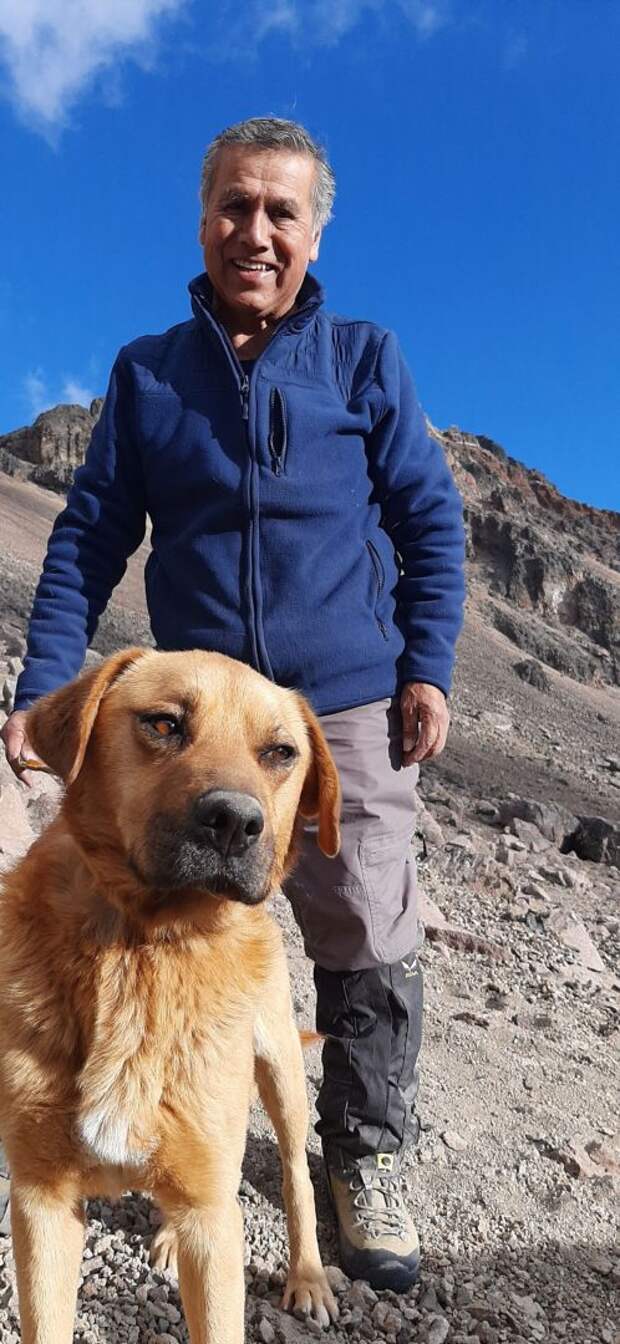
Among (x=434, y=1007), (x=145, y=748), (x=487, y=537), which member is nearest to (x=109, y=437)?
(x=145, y=748)

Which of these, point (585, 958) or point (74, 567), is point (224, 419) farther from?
point (585, 958)

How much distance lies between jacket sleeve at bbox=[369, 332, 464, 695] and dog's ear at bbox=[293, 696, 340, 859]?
0.62 meters

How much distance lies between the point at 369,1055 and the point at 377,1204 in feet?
1.49

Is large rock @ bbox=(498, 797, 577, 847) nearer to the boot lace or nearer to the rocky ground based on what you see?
the rocky ground

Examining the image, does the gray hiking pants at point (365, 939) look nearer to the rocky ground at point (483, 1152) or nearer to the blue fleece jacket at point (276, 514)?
the blue fleece jacket at point (276, 514)

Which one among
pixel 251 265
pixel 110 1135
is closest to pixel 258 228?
pixel 251 265

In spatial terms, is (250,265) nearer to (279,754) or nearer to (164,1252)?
(279,754)

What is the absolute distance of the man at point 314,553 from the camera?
3.24 meters

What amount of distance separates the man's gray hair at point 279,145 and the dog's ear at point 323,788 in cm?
182

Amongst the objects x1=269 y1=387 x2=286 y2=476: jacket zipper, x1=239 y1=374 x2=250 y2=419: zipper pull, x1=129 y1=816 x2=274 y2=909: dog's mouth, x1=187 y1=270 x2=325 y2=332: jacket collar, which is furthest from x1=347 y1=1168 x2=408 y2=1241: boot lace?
x1=187 y1=270 x2=325 y2=332: jacket collar

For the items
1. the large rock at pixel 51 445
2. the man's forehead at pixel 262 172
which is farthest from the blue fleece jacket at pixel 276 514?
the large rock at pixel 51 445

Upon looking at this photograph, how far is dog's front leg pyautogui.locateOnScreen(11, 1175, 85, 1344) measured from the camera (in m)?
2.29

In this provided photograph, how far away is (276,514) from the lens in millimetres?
3250

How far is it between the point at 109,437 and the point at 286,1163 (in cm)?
237
